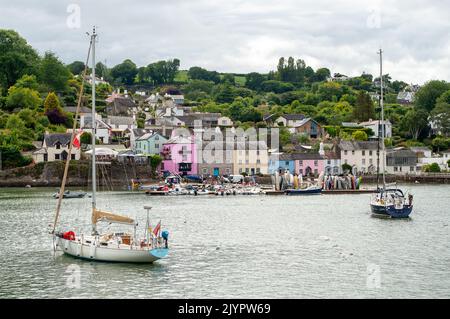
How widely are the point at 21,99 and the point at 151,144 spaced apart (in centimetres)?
2414

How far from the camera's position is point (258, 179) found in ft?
330

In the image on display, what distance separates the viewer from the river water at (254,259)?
29.3 meters

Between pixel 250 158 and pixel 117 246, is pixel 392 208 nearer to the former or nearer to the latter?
pixel 117 246

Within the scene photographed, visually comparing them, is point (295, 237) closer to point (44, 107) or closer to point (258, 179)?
point (258, 179)

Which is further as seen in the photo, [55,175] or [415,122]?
[415,122]

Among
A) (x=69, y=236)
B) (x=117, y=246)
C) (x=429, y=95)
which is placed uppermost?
(x=429, y=95)

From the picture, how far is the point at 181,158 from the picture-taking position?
103562mm

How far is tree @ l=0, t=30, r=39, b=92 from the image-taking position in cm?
12975

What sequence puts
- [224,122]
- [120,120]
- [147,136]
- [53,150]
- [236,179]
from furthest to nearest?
[224,122] < [120,120] < [147,136] < [236,179] < [53,150]

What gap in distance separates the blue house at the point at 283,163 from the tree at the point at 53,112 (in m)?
32.8

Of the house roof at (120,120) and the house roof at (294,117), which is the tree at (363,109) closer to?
the house roof at (294,117)

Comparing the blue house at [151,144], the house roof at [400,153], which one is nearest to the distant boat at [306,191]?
the blue house at [151,144]

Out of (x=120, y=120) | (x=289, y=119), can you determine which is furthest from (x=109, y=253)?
(x=289, y=119)
